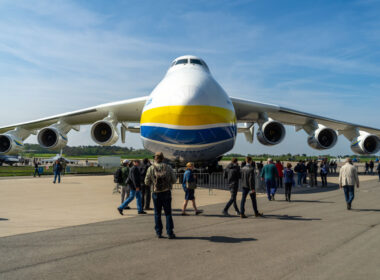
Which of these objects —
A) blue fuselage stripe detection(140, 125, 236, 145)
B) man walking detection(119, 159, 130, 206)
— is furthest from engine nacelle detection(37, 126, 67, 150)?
man walking detection(119, 159, 130, 206)

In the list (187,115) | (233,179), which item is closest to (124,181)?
(233,179)

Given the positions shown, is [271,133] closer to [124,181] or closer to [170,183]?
[124,181]

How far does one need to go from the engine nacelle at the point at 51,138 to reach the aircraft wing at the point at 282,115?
938 centimetres

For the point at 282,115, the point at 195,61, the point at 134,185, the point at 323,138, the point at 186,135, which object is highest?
the point at 195,61

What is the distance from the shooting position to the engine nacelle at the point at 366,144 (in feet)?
63.0

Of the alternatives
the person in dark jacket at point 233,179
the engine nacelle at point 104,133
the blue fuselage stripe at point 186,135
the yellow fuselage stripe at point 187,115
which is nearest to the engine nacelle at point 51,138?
the engine nacelle at point 104,133

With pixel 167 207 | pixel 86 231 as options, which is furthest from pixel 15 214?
pixel 167 207

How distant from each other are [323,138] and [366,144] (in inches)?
147

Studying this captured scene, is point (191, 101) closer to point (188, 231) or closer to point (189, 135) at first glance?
point (189, 135)

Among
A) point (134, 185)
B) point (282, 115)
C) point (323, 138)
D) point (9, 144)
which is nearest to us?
point (134, 185)

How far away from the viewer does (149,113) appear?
1180cm

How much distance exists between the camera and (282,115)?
19422 mm

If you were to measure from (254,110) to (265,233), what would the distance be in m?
12.8

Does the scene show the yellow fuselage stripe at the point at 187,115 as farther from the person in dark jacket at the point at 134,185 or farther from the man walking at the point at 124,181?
the person in dark jacket at the point at 134,185
